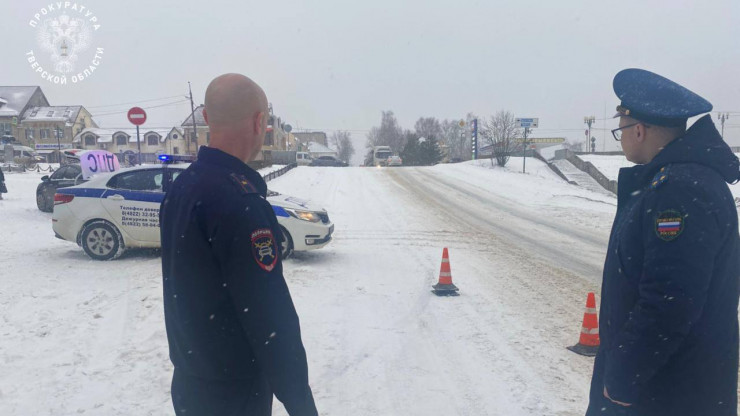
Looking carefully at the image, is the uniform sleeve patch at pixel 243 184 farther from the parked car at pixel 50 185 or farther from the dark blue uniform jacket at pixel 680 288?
the parked car at pixel 50 185

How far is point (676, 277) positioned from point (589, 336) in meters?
3.63

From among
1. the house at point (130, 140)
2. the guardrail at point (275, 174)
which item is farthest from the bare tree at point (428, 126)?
the guardrail at point (275, 174)

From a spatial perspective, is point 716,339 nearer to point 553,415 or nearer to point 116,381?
point 553,415

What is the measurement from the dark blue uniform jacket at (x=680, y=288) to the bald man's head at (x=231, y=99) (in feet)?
5.33

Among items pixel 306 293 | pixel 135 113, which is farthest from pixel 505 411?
pixel 135 113

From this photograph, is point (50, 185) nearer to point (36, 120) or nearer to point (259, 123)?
point (259, 123)

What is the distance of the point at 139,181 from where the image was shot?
368 inches

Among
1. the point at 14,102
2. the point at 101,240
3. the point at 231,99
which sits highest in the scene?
the point at 14,102

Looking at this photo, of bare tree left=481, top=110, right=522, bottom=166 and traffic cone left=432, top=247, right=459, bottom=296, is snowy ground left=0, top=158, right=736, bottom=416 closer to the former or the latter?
traffic cone left=432, top=247, right=459, bottom=296

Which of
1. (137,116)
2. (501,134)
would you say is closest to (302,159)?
(501,134)

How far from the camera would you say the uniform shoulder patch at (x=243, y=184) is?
6.26 feet

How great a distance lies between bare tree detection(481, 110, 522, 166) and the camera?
38312 millimetres

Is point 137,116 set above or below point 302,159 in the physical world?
above

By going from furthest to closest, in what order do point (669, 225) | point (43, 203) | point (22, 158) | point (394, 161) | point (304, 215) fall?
point (394, 161) < point (22, 158) < point (43, 203) < point (304, 215) < point (669, 225)
